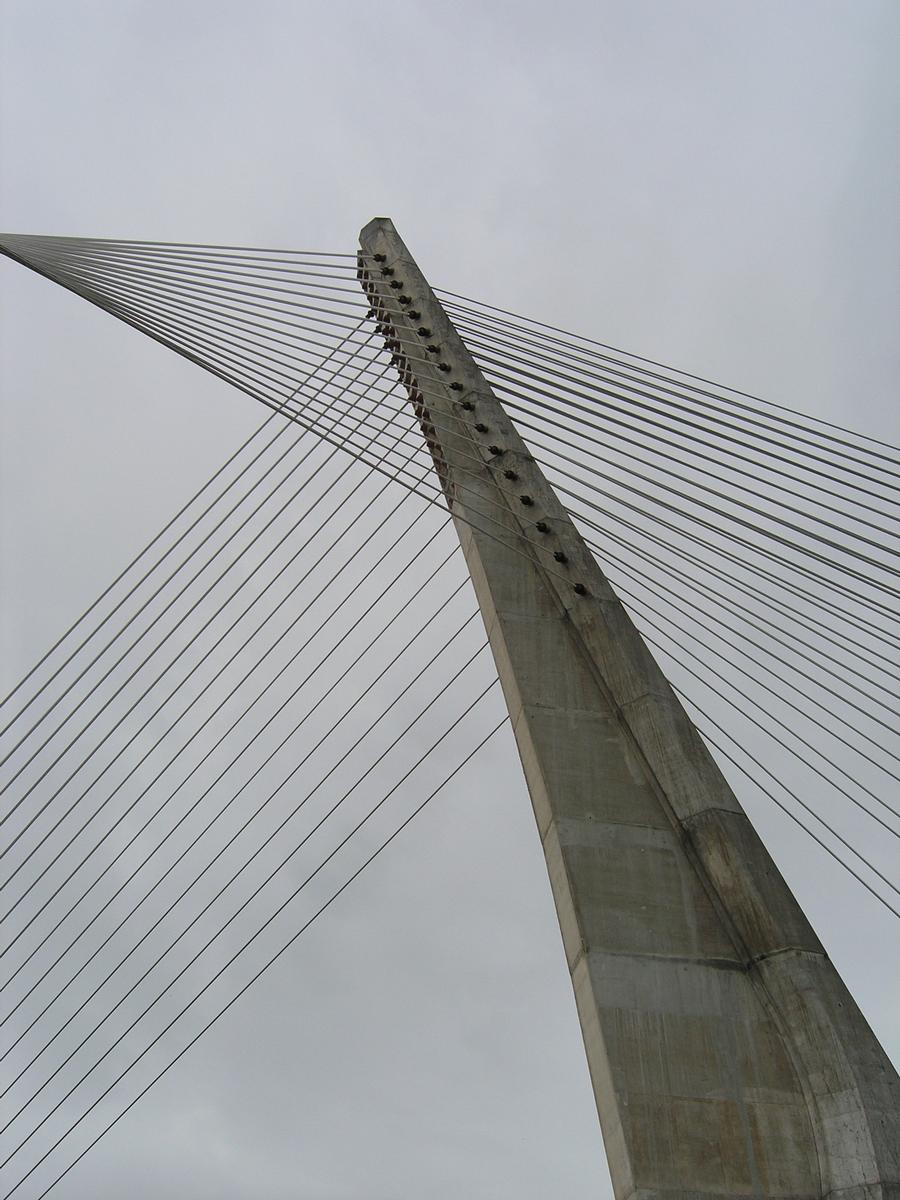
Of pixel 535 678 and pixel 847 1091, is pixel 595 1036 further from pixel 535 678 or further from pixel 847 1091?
pixel 535 678

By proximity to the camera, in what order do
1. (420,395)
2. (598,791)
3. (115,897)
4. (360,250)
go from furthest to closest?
(360,250)
(420,395)
(115,897)
(598,791)

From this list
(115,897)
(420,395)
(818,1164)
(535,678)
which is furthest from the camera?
(420,395)

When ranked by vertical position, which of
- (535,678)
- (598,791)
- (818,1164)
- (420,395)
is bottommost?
(818,1164)

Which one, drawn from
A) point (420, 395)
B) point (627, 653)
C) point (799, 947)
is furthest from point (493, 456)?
point (799, 947)

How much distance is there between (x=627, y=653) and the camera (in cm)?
980

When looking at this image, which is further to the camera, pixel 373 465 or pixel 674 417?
pixel 674 417

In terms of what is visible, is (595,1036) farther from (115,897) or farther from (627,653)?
(115,897)

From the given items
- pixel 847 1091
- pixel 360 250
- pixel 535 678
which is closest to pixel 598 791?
pixel 535 678

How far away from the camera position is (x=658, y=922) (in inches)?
331

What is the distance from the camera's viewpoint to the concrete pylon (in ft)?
24.4

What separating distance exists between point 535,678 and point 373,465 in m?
2.24

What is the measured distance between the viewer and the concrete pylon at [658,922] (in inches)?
292

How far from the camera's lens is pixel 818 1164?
24.6ft

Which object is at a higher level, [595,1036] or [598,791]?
[598,791]
